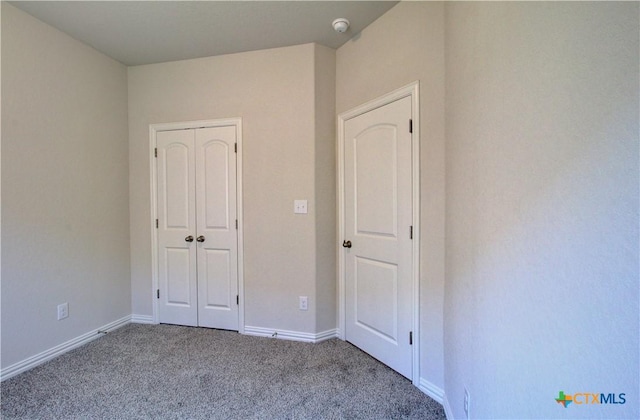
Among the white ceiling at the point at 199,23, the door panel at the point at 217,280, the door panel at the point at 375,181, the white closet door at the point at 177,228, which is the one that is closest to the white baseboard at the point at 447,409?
the door panel at the point at 375,181

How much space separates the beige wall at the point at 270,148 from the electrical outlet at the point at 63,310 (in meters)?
1.46

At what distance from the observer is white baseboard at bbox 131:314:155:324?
9.61ft

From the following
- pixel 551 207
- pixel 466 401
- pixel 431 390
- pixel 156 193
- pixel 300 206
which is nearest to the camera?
pixel 551 207

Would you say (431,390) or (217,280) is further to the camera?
(217,280)

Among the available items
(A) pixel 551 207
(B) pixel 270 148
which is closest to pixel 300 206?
(B) pixel 270 148

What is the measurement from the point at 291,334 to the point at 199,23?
8.84 ft

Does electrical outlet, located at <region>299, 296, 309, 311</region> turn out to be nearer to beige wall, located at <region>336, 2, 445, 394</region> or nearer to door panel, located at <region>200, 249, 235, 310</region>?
door panel, located at <region>200, 249, 235, 310</region>

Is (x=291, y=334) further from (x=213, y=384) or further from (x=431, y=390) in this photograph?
(x=431, y=390)

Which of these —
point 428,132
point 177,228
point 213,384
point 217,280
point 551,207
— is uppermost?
point 428,132

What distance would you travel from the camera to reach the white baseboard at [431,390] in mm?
1736

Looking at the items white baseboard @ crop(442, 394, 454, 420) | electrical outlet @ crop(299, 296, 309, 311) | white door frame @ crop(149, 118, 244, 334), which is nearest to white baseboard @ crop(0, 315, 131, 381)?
white door frame @ crop(149, 118, 244, 334)

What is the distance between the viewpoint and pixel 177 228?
113 inches

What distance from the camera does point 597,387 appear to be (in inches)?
26.8

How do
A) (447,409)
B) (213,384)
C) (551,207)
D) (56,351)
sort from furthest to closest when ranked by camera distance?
(56,351), (213,384), (447,409), (551,207)
